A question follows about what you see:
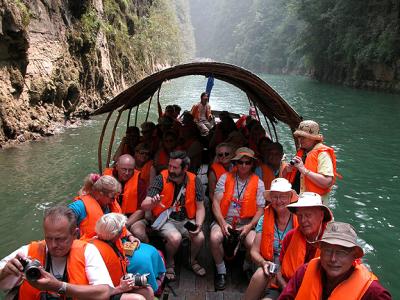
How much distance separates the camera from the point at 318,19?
1449 inches

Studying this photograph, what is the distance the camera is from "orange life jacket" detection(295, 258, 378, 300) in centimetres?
242

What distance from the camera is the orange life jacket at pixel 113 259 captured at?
3115 mm

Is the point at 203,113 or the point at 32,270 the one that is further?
the point at 203,113

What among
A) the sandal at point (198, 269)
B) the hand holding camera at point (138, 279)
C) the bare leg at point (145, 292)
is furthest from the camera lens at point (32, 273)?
the sandal at point (198, 269)

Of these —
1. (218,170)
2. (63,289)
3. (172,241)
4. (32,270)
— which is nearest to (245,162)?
(218,170)

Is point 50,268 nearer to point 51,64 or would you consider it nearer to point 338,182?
point 338,182

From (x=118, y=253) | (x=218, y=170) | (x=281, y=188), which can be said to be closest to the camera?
(x=118, y=253)

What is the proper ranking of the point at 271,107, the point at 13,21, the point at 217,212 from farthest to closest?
the point at 13,21 → the point at 271,107 → the point at 217,212

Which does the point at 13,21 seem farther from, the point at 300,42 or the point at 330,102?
the point at 300,42

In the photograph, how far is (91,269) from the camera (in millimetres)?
2797

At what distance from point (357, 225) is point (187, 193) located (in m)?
4.89

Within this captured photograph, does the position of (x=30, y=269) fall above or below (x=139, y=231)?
above

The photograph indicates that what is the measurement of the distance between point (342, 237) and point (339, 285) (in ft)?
1.03

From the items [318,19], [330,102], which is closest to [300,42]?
[318,19]
